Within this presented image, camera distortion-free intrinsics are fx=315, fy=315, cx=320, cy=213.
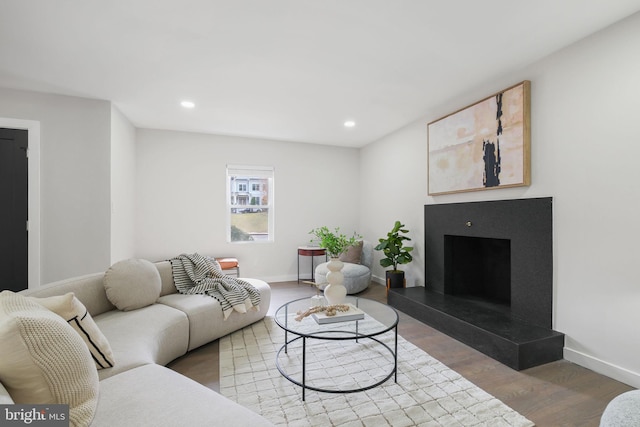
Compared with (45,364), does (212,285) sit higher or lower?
lower

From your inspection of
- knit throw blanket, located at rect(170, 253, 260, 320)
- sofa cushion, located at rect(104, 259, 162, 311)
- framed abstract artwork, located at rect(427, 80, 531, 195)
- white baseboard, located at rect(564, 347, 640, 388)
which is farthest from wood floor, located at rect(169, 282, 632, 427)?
framed abstract artwork, located at rect(427, 80, 531, 195)

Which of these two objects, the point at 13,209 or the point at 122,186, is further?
the point at 122,186

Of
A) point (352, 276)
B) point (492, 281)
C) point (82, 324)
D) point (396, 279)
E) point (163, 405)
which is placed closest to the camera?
point (163, 405)

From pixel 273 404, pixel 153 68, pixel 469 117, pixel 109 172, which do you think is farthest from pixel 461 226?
pixel 109 172

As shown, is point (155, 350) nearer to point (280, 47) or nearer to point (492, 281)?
point (280, 47)

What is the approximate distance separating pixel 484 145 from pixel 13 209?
4.88 meters

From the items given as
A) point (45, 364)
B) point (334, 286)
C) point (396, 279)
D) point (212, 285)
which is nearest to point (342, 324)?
point (334, 286)

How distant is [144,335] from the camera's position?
206 centimetres

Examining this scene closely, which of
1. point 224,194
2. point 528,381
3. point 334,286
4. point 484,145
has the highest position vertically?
point 484,145

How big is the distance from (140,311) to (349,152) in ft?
14.7

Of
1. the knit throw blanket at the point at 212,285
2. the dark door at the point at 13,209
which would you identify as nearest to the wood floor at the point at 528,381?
the knit throw blanket at the point at 212,285

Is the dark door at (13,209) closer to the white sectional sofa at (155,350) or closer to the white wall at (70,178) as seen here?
the white wall at (70,178)

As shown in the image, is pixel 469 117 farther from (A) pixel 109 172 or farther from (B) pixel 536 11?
(A) pixel 109 172

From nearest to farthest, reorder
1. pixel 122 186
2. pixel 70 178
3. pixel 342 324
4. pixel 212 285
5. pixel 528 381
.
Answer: pixel 528 381 → pixel 342 324 → pixel 212 285 → pixel 70 178 → pixel 122 186
